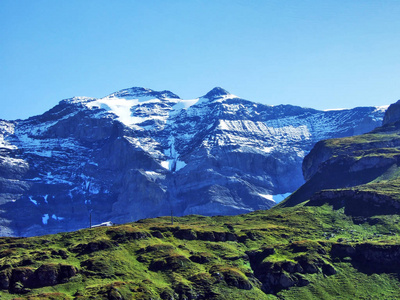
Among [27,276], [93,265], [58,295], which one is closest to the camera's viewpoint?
[58,295]

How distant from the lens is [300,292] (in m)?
196

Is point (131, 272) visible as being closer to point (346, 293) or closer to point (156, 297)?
point (156, 297)

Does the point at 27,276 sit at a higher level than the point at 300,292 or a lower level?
higher

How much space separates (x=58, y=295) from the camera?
16575 cm

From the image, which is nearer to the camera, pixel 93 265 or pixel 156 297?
pixel 156 297

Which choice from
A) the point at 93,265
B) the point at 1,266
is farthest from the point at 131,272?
the point at 1,266

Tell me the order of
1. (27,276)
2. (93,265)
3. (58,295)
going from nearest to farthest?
(58,295), (27,276), (93,265)

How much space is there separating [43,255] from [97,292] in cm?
3205

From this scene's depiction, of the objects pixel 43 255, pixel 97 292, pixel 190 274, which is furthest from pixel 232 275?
pixel 43 255

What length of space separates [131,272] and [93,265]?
11042 millimetres

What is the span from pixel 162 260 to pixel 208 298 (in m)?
24.1

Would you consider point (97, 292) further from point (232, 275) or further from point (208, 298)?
point (232, 275)

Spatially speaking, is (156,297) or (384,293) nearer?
(156,297)

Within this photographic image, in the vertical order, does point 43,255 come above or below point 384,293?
A: above
